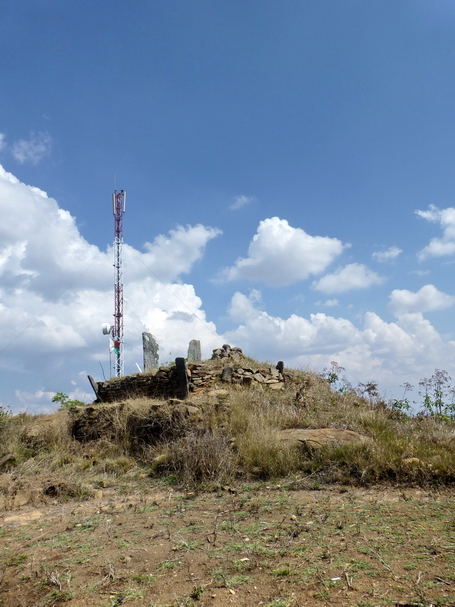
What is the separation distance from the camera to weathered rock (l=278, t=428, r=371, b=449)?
6070 millimetres

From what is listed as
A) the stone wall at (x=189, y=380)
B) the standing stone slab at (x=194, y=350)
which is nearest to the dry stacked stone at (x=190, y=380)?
the stone wall at (x=189, y=380)

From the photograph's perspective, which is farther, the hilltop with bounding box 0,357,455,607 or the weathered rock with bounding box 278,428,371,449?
the weathered rock with bounding box 278,428,371,449

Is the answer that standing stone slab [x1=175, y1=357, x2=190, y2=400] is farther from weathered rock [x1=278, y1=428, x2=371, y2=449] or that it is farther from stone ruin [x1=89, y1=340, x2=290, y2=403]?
weathered rock [x1=278, y1=428, x2=371, y2=449]

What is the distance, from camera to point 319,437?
632 cm

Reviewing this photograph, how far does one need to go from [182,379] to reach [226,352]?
7.94ft

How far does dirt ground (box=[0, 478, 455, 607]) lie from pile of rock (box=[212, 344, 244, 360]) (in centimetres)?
686

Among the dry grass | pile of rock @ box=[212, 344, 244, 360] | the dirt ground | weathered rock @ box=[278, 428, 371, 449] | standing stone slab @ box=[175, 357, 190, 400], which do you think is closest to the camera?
the dirt ground

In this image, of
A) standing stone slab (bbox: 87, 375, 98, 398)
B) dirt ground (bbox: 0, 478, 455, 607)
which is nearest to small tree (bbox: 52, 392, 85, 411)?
standing stone slab (bbox: 87, 375, 98, 398)

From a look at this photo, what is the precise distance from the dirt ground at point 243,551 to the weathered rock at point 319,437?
97cm

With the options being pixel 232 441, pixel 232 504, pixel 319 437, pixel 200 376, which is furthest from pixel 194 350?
pixel 232 504

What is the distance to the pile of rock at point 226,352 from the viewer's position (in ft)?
39.8

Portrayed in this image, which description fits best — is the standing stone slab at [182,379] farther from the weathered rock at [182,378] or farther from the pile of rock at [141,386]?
the pile of rock at [141,386]

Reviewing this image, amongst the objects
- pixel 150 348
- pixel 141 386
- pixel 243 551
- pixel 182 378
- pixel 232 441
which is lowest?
pixel 243 551

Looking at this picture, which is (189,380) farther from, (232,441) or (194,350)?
(194,350)
